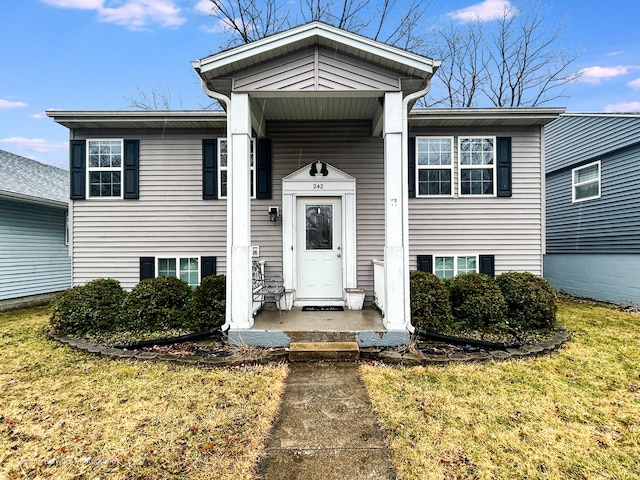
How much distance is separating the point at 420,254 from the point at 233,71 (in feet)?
14.7

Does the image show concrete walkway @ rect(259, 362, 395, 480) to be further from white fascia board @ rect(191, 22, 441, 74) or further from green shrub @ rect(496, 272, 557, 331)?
white fascia board @ rect(191, 22, 441, 74)

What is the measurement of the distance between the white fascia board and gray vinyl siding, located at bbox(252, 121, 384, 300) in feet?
6.36

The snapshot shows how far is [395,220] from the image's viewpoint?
4402mm

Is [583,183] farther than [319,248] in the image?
Yes

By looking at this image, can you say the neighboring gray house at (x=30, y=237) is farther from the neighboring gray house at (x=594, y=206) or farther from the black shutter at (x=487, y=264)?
the neighboring gray house at (x=594, y=206)

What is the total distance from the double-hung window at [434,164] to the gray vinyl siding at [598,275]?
494 centimetres

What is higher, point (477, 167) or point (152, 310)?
point (477, 167)

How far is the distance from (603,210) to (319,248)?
765cm

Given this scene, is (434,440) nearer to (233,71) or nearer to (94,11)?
(233,71)

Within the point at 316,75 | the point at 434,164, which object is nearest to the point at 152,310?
the point at 316,75

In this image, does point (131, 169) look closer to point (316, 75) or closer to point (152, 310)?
point (152, 310)

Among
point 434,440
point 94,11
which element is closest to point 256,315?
point 434,440

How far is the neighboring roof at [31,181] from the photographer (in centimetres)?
801

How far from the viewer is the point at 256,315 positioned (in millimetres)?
5297
